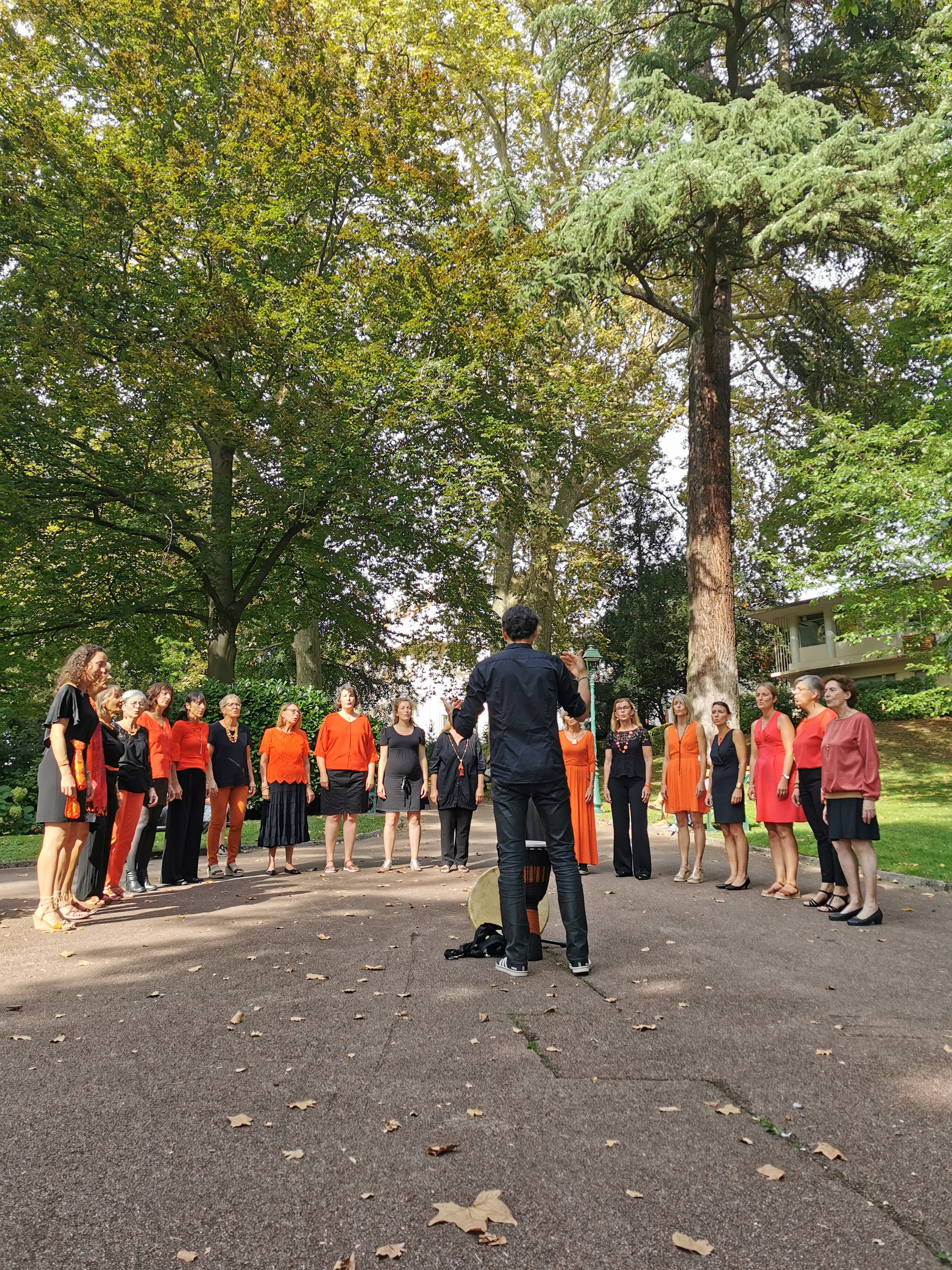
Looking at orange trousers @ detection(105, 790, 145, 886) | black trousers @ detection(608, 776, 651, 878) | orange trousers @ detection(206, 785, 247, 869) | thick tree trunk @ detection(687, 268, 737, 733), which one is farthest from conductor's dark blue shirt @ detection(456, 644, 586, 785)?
thick tree trunk @ detection(687, 268, 737, 733)

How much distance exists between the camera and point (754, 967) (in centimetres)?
612

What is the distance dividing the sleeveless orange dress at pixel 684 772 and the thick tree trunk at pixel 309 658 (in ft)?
54.0

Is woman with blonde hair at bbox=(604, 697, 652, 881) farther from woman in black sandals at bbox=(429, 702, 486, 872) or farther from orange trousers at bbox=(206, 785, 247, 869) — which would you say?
orange trousers at bbox=(206, 785, 247, 869)

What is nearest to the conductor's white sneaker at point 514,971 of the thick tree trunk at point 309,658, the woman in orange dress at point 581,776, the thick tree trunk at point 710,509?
the woman in orange dress at point 581,776

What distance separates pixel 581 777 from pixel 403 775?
2712 millimetres

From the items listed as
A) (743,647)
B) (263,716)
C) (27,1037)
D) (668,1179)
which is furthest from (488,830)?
(743,647)

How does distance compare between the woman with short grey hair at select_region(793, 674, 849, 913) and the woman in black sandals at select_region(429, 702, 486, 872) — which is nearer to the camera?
the woman with short grey hair at select_region(793, 674, 849, 913)

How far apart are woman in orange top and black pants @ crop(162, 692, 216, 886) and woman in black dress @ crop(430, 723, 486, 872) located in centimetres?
293

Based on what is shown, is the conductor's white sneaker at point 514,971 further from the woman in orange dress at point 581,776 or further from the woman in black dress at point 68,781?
the woman in orange dress at point 581,776

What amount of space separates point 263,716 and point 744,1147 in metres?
18.3

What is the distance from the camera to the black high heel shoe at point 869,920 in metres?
7.68

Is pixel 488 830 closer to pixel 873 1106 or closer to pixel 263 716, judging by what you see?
pixel 263 716

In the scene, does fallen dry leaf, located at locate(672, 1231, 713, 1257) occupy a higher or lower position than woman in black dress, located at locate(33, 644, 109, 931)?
lower

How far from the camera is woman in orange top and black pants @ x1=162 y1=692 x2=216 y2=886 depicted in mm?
10094
